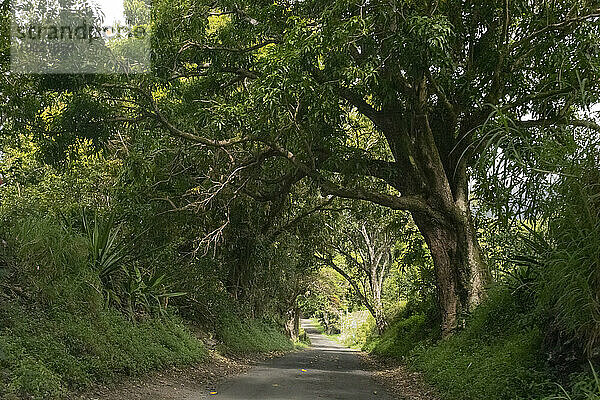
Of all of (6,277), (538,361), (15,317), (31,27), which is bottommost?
(538,361)

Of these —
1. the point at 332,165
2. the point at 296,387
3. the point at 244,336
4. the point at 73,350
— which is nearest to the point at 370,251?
the point at 244,336

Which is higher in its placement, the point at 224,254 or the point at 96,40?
the point at 96,40

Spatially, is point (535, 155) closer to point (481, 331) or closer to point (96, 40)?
point (481, 331)

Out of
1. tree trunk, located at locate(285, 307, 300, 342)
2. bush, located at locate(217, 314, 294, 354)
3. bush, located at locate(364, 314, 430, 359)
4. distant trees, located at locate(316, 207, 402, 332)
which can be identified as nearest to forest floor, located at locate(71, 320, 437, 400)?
bush, located at locate(364, 314, 430, 359)

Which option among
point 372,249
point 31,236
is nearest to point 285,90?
point 31,236

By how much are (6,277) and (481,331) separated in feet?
27.2

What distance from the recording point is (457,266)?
41.1 feet

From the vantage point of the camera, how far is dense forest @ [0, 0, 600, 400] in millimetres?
6203

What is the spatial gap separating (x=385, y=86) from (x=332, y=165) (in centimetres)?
229

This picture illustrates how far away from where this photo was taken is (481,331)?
11.0 m

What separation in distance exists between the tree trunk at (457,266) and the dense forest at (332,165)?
1.7 inches

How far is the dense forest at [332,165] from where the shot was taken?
6.20 metres

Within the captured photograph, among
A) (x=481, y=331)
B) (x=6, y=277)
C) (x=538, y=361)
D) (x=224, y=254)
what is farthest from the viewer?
(x=224, y=254)

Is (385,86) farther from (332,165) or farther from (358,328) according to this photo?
(358,328)
